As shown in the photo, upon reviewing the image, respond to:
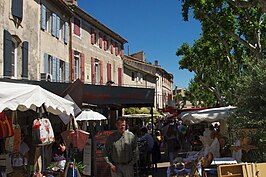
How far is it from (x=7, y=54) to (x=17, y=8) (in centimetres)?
210

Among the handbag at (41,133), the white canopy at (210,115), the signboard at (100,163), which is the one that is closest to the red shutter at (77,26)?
the white canopy at (210,115)

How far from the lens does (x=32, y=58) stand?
680 inches

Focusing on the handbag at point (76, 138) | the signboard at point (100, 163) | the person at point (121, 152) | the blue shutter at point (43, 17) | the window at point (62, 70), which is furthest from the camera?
the window at point (62, 70)

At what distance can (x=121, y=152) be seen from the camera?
684cm

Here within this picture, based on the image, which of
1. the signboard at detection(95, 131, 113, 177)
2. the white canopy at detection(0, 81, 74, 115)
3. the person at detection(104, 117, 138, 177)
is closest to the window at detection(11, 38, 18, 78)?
the signboard at detection(95, 131, 113, 177)

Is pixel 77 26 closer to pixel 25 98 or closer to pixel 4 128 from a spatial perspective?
pixel 4 128

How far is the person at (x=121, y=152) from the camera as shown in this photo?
6836mm

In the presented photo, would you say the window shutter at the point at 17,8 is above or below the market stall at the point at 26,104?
above

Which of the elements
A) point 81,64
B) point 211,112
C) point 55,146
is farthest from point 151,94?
point 81,64

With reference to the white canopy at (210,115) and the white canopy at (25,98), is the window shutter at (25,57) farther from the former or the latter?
the white canopy at (25,98)

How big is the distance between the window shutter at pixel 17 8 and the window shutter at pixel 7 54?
1092 millimetres

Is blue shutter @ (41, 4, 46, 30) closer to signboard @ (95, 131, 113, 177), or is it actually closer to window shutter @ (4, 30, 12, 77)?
window shutter @ (4, 30, 12, 77)

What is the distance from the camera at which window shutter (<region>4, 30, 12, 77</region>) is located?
1441 centimetres

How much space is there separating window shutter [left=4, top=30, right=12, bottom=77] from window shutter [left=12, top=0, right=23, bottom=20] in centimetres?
109
